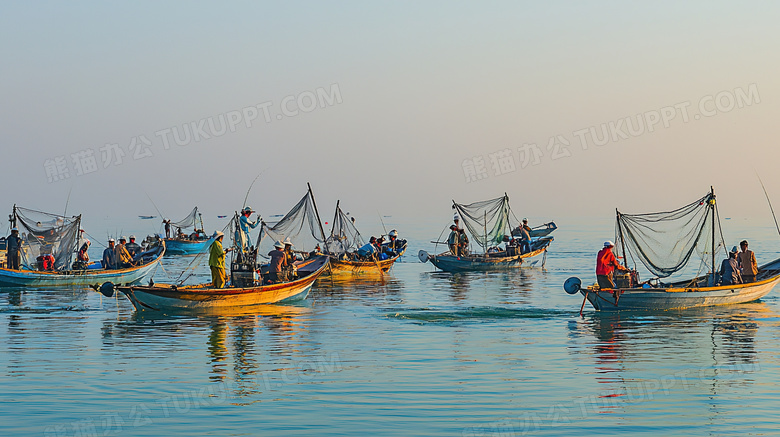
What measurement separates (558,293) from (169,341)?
17.1m

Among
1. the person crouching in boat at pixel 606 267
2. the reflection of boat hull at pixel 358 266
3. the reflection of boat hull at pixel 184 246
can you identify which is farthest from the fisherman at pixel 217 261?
the reflection of boat hull at pixel 184 246

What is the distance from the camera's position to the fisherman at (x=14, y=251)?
30.0m

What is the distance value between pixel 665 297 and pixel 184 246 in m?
45.9

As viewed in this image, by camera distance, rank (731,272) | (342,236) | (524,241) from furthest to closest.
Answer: (524,241) → (342,236) → (731,272)

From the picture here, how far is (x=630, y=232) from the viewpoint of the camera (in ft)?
79.3

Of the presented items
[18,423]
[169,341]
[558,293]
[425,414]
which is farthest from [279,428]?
[558,293]

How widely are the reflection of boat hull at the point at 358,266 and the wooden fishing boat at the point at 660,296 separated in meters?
17.0

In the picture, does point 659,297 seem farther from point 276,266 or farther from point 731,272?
point 276,266

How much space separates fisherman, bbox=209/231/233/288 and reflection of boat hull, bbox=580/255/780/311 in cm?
959

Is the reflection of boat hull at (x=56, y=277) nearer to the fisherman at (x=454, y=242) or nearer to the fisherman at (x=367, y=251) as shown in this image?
the fisherman at (x=367, y=251)

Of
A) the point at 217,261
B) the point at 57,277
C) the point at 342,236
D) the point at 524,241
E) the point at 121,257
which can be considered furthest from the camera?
the point at 524,241

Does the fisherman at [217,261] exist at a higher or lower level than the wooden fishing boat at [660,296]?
higher

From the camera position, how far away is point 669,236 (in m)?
24.2

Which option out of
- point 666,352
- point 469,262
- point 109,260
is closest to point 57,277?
point 109,260
